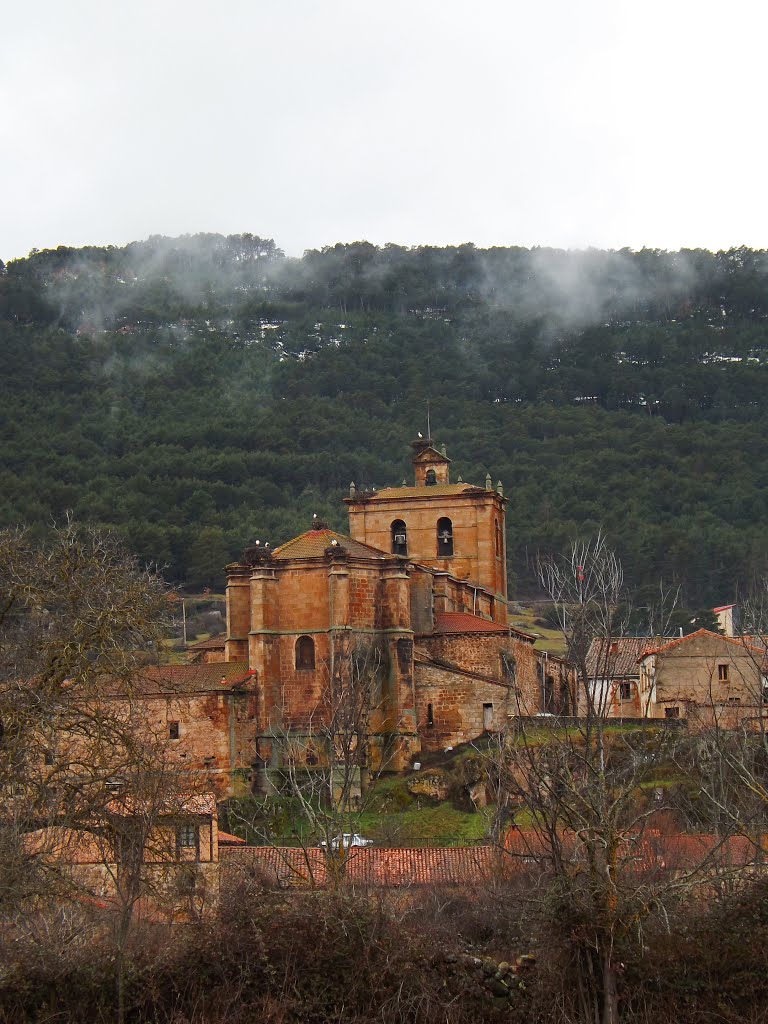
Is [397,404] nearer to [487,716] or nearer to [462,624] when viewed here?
[462,624]

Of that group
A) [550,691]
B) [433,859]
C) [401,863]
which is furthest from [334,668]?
[401,863]

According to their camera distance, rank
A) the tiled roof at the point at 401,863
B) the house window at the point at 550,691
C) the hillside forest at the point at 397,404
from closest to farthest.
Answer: the tiled roof at the point at 401,863 < the house window at the point at 550,691 < the hillside forest at the point at 397,404

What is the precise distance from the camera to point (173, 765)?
34375 millimetres

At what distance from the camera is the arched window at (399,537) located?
74.2 meters

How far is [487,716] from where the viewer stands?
57.1 metres

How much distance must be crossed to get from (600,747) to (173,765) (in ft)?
37.7

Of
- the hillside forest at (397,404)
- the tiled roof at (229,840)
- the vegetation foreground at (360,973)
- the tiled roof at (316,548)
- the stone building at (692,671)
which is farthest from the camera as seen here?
the hillside forest at (397,404)

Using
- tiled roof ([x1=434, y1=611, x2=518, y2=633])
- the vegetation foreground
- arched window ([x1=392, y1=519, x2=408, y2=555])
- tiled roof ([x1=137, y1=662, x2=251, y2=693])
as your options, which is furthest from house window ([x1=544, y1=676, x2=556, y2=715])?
the vegetation foreground

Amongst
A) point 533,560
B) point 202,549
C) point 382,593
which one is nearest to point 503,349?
point 533,560

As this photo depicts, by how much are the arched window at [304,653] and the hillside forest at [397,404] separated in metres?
55.2

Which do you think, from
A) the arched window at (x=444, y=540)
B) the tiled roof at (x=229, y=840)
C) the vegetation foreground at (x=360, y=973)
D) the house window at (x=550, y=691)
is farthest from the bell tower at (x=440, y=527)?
the vegetation foreground at (x=360, y=973)

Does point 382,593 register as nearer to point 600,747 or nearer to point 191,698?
point 191,698

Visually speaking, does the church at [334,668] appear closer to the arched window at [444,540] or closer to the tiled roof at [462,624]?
the tiled roof at [462,624]

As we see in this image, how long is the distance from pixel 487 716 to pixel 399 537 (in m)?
18.5
